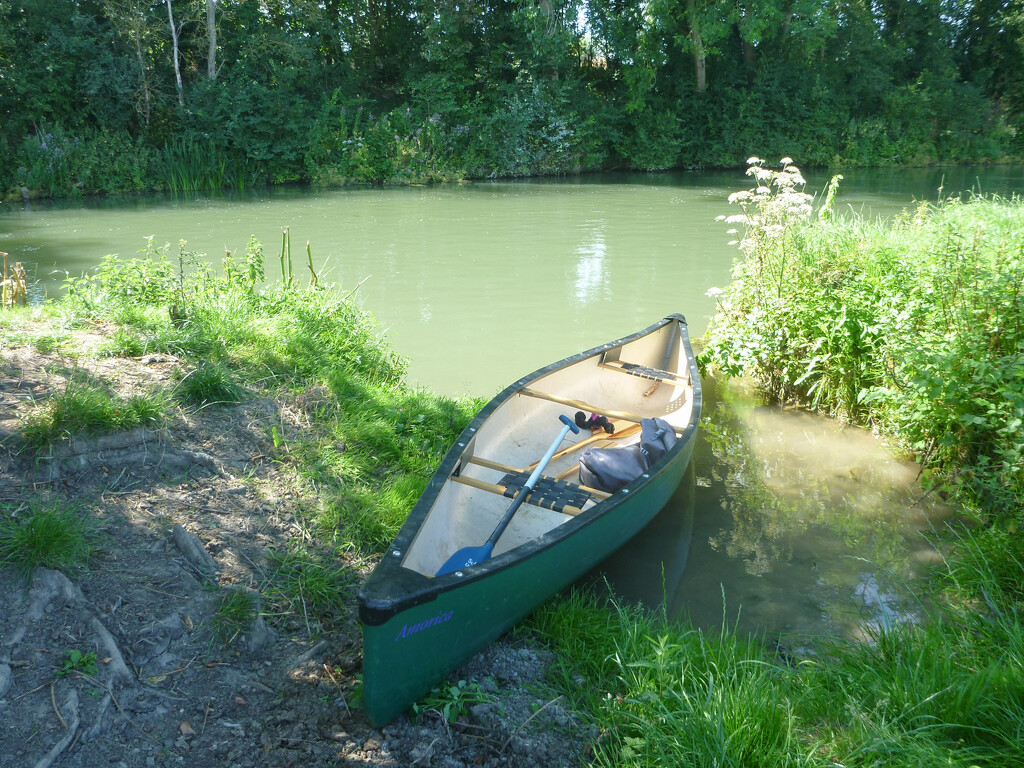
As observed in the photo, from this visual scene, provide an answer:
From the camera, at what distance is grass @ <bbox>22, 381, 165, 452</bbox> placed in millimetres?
3061

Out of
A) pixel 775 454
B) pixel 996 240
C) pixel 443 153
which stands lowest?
pixel 775 454

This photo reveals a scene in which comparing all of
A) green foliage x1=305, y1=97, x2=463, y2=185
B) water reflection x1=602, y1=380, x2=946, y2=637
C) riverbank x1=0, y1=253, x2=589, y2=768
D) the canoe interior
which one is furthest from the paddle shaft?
green foliage x1=305, y1=97, x2=463, y2=185

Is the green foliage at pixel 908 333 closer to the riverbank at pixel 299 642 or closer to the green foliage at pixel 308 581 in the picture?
the riverbank at pixel 299 642

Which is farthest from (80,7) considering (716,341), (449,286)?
(716,341)

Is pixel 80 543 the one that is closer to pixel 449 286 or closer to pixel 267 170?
pixel 449 286

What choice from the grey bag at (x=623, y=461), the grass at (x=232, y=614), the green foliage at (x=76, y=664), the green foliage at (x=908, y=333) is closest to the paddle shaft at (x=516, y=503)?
the grey bag at (x=623, y=461)

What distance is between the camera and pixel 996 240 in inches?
183

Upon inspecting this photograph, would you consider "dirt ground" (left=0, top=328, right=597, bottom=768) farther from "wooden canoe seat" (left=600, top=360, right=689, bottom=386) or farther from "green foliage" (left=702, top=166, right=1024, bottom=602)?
"wooden canoe seat" (left=600, top=360, right=689, bottom=386)

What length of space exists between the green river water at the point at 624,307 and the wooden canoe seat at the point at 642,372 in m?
0.52

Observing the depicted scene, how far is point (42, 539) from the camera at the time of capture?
259 cm

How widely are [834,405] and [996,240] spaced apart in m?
1.46

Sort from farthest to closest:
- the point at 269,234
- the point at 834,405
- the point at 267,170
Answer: the point at 267,170 < the point at 269,234 < the point at 834,405

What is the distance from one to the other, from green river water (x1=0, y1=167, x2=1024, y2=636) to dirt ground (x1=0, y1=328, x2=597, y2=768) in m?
1.27

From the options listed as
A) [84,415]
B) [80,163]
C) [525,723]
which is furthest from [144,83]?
[525,723]
